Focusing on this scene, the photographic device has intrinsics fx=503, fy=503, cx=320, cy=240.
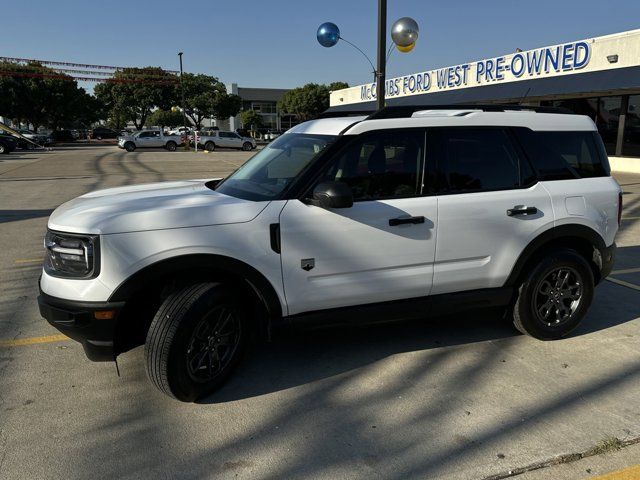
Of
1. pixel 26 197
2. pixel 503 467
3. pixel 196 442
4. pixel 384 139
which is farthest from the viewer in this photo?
pixel 26 197

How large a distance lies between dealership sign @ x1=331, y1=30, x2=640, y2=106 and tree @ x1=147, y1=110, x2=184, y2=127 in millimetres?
53882

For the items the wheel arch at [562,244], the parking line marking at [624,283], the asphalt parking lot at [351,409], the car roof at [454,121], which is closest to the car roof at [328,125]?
the car roof at [454,121]

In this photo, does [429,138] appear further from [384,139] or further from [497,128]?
[497,128]

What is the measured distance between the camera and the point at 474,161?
375cm

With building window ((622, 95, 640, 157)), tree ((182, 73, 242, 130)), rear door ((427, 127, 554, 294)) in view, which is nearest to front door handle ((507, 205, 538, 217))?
rear door ((427, 127, 554, 294))

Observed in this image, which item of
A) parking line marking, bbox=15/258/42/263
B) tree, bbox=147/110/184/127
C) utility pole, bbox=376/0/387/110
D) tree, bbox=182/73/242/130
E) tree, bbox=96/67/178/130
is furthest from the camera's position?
tree, bbox=147/110/184/127

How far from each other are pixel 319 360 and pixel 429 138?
1.82 meters

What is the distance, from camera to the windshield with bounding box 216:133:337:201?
3408 mm

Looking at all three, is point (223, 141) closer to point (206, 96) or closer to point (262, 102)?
point (206, 96)

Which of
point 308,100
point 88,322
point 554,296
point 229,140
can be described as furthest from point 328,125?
point 308,100

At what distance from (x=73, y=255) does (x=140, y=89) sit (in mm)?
70032

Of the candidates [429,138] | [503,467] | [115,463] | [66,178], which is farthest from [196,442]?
[66,178]

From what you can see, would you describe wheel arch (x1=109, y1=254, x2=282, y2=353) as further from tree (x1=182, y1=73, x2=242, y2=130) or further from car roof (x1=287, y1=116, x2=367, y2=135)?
tree (x1=182, y1=73, x2=242, y2=130)

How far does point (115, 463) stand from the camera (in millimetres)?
2598
